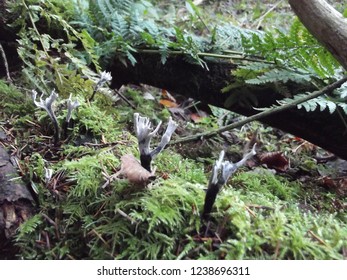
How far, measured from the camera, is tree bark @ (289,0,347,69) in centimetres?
167

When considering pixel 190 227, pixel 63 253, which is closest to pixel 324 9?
pixel 190 227

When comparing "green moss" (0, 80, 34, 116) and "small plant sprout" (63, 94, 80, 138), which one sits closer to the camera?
"small plant sprout" (63, 94, 80, 138)

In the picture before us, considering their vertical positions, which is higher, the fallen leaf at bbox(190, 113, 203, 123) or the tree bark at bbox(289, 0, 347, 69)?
the tree bark at bbox(289, 0, 347, 69)

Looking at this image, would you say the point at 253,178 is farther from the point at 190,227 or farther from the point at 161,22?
the point at 161,22

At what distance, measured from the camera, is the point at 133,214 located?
4.16ft

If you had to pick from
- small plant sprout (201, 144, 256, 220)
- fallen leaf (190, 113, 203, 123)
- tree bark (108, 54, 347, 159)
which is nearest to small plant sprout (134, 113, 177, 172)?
small plant sprout (201, 144, 256, 220)

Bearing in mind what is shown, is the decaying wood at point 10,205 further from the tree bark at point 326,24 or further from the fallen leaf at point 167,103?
the fallen leaf at point 167,103

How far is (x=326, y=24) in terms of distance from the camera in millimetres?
1706

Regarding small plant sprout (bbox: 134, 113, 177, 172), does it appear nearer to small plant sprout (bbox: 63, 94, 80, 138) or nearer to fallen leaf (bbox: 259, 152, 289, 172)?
small plant sprout (bbox: 63, 94, 80, 138)

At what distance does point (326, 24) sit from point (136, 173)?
1.11m

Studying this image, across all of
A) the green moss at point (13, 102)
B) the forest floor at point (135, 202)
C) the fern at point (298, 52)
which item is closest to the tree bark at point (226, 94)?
the fern at point (298, 52)

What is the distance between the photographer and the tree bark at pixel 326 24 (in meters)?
1.67

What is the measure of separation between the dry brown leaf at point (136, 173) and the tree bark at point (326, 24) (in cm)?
102

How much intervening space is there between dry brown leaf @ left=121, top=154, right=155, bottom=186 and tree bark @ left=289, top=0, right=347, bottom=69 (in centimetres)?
102
